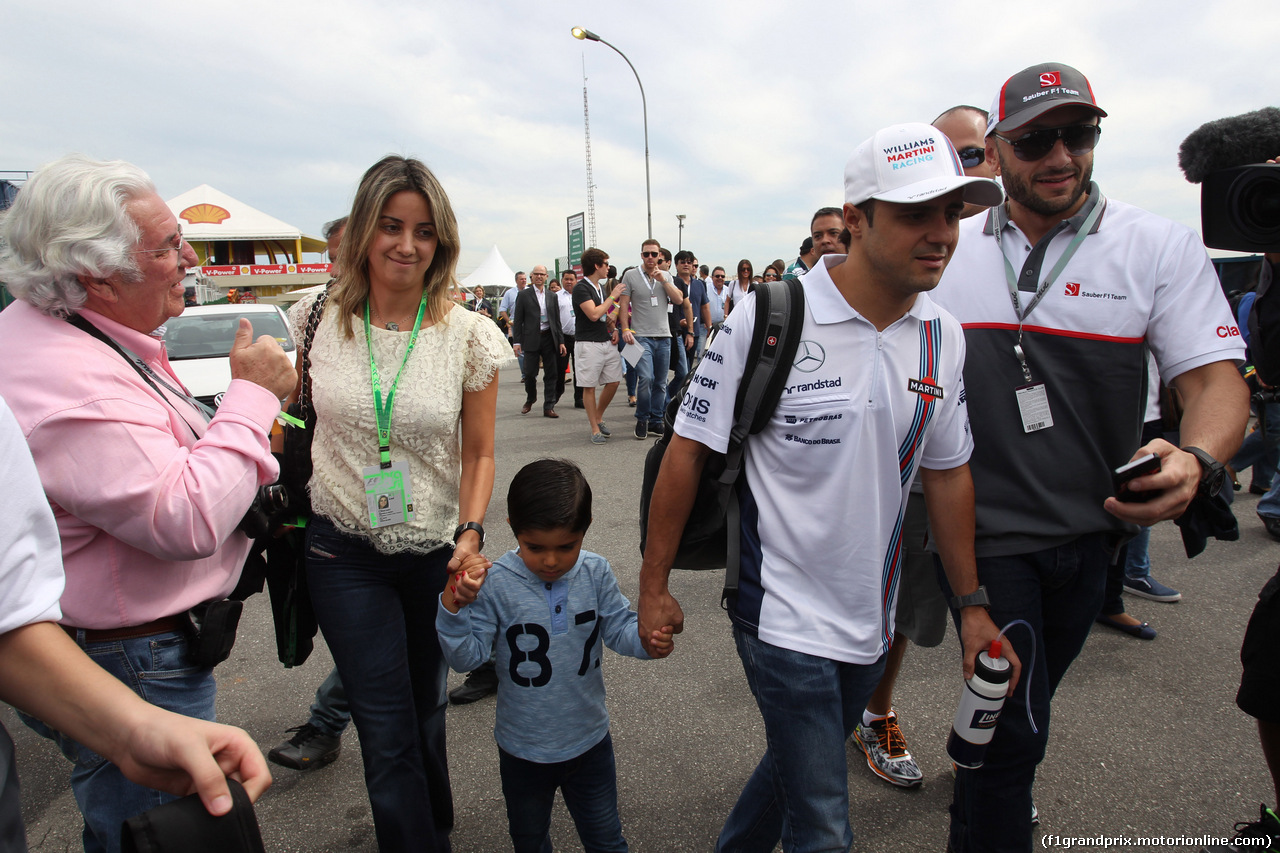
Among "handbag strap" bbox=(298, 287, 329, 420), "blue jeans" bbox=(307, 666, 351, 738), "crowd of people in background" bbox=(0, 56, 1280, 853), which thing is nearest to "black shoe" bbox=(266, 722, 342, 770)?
"blue jeans" bbox=(307, 666, 351, 738)

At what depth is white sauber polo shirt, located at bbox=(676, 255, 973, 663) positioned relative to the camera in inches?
64.6

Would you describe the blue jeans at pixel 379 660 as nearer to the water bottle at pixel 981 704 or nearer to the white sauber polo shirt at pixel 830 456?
the white sauber polo shirt at pixel 830 456

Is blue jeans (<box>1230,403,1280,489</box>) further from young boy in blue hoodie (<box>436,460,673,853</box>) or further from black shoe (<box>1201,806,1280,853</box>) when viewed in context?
young boy in blue hoodie (<box>436,460,673,853</box>)

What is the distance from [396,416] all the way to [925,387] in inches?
54.5

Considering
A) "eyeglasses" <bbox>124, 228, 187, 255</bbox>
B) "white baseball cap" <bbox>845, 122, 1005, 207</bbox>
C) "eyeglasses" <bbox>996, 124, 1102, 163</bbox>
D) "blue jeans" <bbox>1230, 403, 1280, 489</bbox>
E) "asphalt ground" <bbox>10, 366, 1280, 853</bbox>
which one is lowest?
"asphalt ground" <bbox>10, 366, 1280, 853</bbox>

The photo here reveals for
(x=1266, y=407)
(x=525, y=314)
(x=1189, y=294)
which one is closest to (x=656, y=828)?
(x=1189, y=294)

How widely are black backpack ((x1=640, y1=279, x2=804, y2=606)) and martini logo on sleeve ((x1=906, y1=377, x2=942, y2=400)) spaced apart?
0.28m

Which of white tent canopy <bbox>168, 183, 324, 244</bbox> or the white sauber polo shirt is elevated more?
white tent canopy <bbox>168, 183, 324, 244</bbox>

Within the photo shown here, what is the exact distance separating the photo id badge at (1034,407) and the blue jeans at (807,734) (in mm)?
724

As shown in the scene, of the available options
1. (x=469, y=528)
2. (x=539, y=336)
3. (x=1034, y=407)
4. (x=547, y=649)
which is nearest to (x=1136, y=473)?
(x=1034, y=407)

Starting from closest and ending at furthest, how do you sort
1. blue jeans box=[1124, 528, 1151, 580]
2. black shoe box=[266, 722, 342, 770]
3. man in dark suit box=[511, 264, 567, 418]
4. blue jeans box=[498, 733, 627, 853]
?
blue jeans box=[498, 733, 627, 853], black shoe box=[266, 722, 342, 770], blue jeans box=[1124, 528, 1151, 580], man in dark suit box=[511, 264, 567, 418]

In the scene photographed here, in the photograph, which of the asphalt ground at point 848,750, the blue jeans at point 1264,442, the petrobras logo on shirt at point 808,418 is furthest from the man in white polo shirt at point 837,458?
the blue jeans at point 1264,442

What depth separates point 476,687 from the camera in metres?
3.23

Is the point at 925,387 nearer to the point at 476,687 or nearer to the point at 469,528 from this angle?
the point at 469,528
